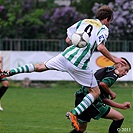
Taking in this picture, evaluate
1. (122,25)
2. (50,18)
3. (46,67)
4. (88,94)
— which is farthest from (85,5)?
(88,94)

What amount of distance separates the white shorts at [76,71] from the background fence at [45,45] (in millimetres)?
18443

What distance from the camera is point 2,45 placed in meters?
29.6

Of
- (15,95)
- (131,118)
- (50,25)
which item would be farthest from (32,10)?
(131,118)

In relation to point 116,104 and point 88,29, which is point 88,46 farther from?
point 116,104

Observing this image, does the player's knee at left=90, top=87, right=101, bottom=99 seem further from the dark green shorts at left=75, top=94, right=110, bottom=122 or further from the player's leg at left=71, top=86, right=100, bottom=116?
the dark green shorts at left=75, top=94, right=110, bottom=122

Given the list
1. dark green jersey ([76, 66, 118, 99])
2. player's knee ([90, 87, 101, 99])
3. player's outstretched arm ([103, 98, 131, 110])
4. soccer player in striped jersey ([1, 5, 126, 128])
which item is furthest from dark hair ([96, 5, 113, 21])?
player's outstretched arm ([103, 98, 131, 110])

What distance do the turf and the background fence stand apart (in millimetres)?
2137

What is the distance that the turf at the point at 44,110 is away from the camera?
42.2 feet

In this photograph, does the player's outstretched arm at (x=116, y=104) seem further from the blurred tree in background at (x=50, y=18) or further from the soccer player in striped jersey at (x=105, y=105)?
the blurred tree in background at (x=50, y=18)

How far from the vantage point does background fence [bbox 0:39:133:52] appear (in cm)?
2905

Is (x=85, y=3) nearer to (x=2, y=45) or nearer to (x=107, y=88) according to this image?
(x=2, y=45)

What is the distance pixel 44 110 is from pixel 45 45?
12.9 metres

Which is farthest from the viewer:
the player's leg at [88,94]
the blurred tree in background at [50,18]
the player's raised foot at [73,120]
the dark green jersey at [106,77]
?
the blurred tree in background at [50,18]

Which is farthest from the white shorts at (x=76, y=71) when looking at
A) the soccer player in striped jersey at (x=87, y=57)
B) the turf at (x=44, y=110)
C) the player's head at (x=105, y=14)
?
the turf at (x=44, y=110)
